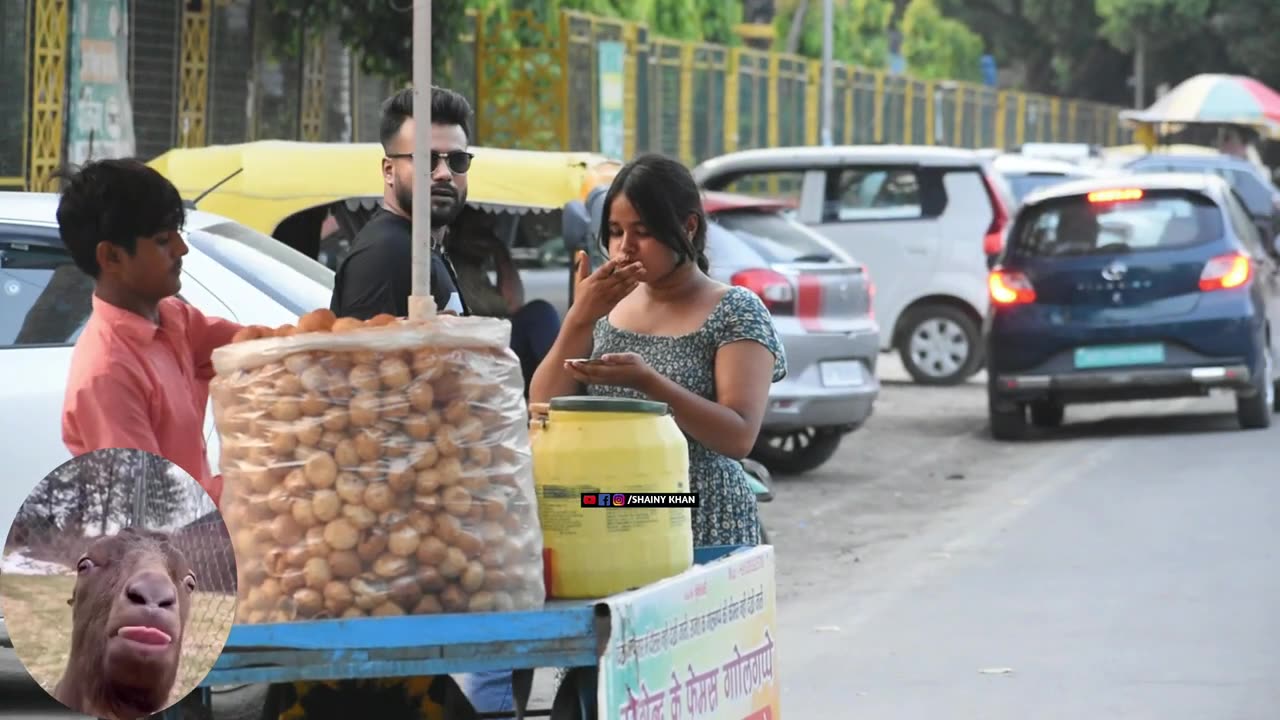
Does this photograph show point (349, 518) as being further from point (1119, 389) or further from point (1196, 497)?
point (1119, 389)

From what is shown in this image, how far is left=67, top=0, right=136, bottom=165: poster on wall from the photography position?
578 inches

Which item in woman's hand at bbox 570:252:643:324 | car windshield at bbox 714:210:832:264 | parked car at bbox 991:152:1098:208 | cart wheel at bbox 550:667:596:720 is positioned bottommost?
cart wheel at bbox 550:667:596:720

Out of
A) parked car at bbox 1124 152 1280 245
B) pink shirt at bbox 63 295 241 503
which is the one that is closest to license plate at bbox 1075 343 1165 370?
parked car at bbox 1124 152 1280 245

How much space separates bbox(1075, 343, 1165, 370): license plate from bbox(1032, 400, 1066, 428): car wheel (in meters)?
1.28

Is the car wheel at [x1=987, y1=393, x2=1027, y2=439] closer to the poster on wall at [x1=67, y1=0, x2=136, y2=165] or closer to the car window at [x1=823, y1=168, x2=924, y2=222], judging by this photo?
the car window at [x1=823, y1=168, x2=924, y2=222]

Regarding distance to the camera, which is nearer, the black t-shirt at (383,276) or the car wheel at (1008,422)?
the black t-shirt at (383,276)

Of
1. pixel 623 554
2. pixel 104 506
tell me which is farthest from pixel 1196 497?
pixel 104 506

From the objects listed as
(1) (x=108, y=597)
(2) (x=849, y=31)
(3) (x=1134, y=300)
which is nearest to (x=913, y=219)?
(3) (x=1134, y=300)

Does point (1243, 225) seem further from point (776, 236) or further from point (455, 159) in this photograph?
point (455, 159)

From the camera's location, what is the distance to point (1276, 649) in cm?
843

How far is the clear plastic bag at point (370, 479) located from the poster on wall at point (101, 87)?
425 inches

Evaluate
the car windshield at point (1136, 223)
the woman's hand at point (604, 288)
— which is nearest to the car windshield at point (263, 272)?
the woman's hand at point (604, 288)

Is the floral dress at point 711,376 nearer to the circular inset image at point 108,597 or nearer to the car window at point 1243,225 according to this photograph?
the circular inset image at point 108,597

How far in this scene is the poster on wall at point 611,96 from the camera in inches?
993
